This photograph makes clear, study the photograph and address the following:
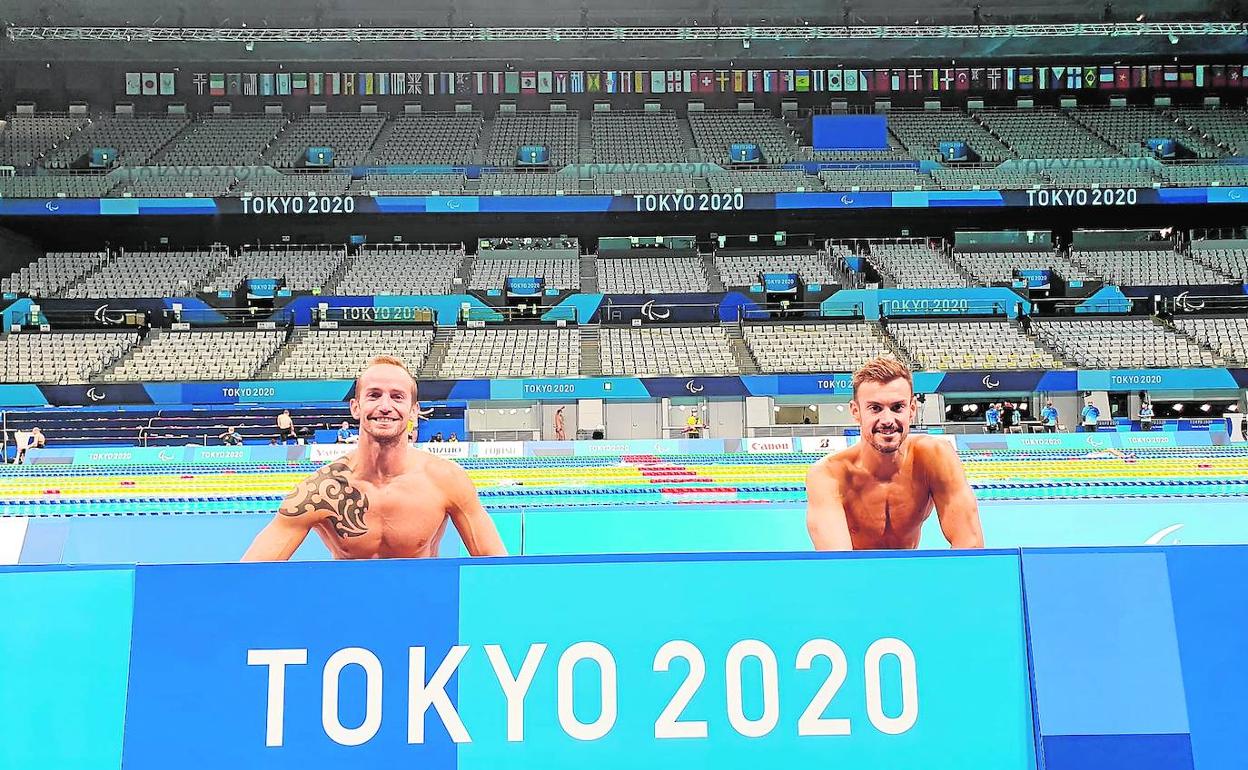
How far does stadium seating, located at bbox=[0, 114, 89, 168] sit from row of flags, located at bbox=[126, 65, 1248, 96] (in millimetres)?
2744

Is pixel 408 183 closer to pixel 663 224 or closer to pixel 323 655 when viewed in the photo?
pixel 663 224

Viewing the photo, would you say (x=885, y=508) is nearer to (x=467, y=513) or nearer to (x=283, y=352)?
(x=467, y=513)

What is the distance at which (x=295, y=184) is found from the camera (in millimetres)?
26219

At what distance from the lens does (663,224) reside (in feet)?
95.3

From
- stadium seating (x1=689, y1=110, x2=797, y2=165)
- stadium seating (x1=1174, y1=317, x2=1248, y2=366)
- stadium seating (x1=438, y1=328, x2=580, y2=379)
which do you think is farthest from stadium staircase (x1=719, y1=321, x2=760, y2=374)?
stadium seating (x1=1174, y1=317, x2=1248, y2=366)

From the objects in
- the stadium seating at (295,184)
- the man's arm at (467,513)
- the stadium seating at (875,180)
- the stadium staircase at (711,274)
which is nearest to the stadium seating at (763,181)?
the stadium seating at (875,180)

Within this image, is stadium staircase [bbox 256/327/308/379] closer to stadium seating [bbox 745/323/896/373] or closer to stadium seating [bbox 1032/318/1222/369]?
stadium seating [bbox 745/323/896/373]

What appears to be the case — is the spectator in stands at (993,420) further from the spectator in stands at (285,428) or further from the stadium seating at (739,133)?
the spectator in stands at (285,428)

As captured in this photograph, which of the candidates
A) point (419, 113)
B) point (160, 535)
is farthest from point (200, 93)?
point (160, 535)

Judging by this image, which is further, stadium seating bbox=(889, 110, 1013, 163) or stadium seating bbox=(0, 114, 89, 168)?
stadium seating bbox=(889, 110, 1013, 163)

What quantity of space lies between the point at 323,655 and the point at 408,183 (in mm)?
26056

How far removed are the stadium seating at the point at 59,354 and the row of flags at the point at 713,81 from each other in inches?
485

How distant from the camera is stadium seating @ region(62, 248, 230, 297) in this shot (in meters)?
24.0

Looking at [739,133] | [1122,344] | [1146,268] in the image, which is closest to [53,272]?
[739,133]
